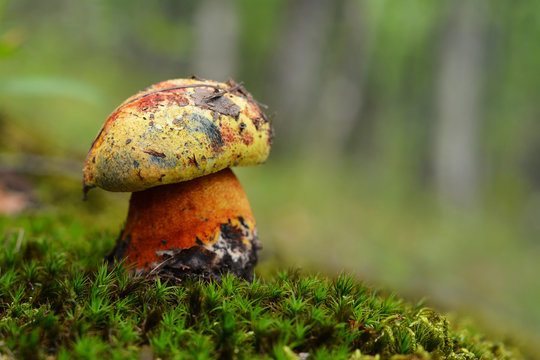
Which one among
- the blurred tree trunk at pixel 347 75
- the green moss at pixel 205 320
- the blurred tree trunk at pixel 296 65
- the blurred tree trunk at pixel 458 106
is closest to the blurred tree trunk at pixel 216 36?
the blurred tree trunk at pixel 296 65

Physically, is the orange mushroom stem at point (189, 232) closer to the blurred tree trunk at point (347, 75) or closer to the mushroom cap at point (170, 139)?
the mushroom cap at point (170, 139)

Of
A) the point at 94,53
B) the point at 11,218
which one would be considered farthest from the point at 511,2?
the point at 94,53

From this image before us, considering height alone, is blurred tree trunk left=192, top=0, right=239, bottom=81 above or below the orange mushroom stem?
above

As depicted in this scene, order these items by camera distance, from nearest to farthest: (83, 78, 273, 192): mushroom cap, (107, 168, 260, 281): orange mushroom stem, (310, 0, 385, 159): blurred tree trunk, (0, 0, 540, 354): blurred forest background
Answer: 1. (83, 78, 273, 192): mushroom cap
2. (107, 168, 260, 281): orange mushroom stem
3. (0, 0, 540, 354): blurred forest background
4. (310, 0, 385, 159): blurred tree trunk

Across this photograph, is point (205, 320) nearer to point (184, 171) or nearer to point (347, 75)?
point (184, 171)

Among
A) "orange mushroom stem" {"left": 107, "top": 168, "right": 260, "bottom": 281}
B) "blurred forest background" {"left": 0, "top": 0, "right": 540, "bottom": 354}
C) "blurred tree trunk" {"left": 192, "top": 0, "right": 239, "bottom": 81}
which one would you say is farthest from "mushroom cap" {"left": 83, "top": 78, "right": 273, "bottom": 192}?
"blurred tree trunk" {"left": 192, "top": 0, "right": 239, "bottom": 81}

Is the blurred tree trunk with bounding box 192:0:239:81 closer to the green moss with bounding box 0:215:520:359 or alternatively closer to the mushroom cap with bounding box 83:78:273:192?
the mushroom cap with bounding box 83:78:273:192
